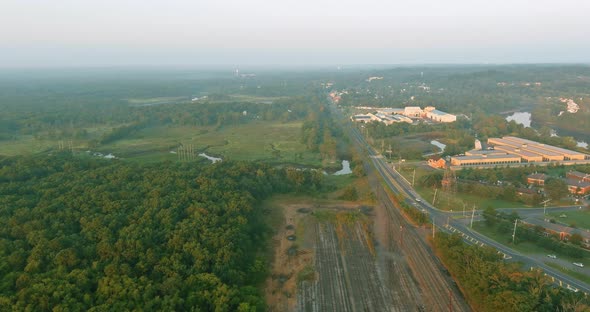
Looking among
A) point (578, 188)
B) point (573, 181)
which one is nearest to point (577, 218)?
point (578, 188)

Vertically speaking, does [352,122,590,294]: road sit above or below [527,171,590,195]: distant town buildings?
below

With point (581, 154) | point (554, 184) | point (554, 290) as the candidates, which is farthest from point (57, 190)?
point (581, 154)

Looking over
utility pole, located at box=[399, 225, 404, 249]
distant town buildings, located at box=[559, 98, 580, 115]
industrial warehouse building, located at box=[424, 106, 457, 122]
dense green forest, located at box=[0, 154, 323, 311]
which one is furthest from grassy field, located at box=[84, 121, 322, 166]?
distant town buildings, located at box=[559, 98, 580, 115]

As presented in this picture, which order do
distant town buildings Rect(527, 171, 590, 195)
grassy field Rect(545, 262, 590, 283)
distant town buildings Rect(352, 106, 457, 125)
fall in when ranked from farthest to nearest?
distant town buildings Rect(352, 106, 457, 125) < distant town buildings Rect(527, 171, 590, 195) < grassy field Rect(545, 262, 590, 283)

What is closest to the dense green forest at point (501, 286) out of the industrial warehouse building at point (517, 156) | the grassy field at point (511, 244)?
the grassy field at point (511, 244)

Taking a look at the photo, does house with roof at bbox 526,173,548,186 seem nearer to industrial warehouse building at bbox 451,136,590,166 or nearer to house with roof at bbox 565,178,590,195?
house with roof at bbox 565,178,590,195

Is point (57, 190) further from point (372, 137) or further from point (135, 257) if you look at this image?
point (372, 137)
